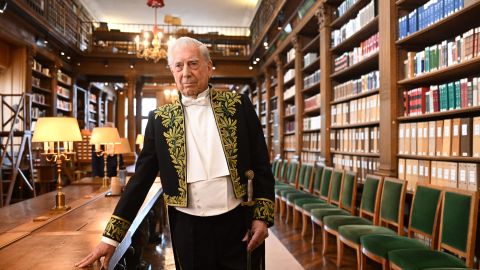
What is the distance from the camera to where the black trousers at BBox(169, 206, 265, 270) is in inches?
52.9

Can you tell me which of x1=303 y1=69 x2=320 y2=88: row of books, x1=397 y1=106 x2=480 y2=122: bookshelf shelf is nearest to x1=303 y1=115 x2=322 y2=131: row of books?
x1=303 y1=69 x2=320 y2=88: row of books

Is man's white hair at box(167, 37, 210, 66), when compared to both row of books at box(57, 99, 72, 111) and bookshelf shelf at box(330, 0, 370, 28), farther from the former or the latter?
row of books at box(57, 99, 72, 111)

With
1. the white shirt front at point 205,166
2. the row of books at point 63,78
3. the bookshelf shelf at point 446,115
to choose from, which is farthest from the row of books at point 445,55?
the row of books at point 63,78

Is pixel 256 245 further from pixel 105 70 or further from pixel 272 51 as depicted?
pixel 105 70

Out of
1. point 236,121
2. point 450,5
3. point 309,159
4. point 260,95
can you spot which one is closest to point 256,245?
point 236,121

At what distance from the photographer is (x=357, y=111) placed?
456 cm

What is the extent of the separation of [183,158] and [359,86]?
3.61 m

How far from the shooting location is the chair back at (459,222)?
86.4 inches

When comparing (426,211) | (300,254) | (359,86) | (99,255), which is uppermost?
(359,86)

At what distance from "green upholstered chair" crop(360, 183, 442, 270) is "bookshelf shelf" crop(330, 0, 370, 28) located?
252cm

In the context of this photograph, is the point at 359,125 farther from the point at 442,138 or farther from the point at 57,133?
the point at 57,133

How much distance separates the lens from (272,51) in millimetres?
8922

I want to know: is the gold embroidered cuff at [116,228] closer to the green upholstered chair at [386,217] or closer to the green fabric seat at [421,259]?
the green fabric seat at [421,259]

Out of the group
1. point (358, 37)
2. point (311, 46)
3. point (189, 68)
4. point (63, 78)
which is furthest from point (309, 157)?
point (63, 78)
